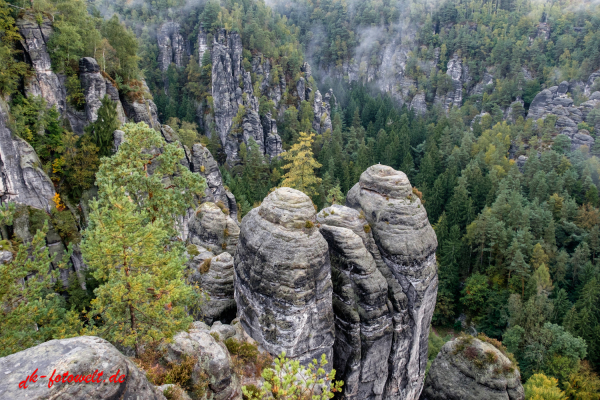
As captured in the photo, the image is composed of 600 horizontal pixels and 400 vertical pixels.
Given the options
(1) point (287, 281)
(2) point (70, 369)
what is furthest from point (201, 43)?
(2) point (70, 369)

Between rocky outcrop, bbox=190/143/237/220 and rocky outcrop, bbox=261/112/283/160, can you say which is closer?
rocky outcrop, bbox=190/143/237/220

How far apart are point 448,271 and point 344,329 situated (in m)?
40.1

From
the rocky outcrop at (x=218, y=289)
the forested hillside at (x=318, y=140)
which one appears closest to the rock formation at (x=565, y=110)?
the forested hillside at (x=318, y=140)

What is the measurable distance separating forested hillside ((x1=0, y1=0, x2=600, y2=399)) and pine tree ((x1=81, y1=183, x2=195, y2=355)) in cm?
12

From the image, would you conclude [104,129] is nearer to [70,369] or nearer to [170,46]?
[70,369]

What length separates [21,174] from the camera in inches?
1233

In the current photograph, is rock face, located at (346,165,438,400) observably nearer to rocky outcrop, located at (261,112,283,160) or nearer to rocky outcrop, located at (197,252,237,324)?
rocky outcrop, located at (197,252,237,324)

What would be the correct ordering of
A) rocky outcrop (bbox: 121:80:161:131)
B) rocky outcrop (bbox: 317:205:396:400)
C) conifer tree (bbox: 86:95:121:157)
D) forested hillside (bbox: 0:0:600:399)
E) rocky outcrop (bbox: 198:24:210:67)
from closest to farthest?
rocky outcrop (bbox: 317:205:396:400)
forested hillside (bbox: 0:0:600:399)
conifer tree (bbox: 86:95:121:157)
rocky outcrop (bbox: 121:80:161:131)
rocky outcrop (bbox: 198:24:210:67)

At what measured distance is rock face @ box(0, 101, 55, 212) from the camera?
30188 millimetres

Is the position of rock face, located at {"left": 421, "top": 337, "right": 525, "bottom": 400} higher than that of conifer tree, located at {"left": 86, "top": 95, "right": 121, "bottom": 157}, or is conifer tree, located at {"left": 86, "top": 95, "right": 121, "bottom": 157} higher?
conifer tree, located at {"left": 86, "top": 95, "right": 121, "bottom": 157}

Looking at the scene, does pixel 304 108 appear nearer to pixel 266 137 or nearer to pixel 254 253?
pixel 266 137

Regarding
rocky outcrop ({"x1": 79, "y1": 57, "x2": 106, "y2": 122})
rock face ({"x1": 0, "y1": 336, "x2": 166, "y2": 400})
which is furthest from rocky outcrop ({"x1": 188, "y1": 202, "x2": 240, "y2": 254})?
rocky outcrop ({"x1": 79, "y1": 57, "x2": 106, "y2": 122})

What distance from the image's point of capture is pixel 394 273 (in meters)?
23.0

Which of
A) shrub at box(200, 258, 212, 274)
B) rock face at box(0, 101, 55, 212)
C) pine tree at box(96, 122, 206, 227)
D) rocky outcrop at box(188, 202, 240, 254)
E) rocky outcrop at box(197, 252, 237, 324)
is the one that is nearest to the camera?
pine tree at box(96, 122, 206, 227)
